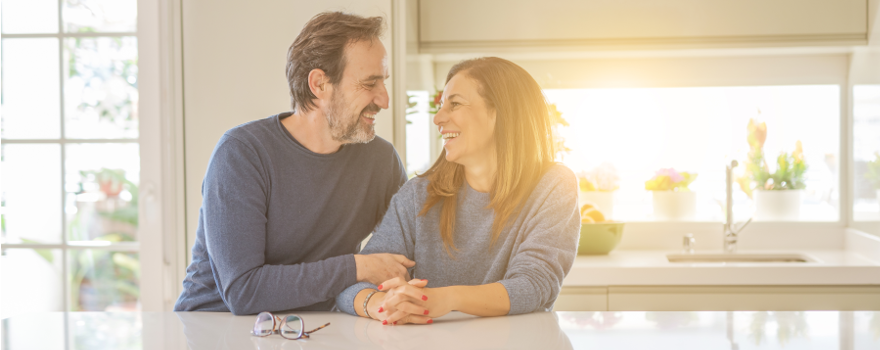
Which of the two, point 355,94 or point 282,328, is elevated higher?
point 355,94

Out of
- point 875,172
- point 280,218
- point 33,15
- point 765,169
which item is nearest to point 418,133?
point 280,218

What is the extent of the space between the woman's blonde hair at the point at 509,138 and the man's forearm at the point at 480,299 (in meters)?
0.24

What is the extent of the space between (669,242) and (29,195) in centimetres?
249

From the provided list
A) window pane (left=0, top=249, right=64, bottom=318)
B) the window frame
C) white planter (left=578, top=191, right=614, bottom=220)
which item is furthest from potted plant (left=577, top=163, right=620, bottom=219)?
window pane (left=0, top=249, right=64, bottom=318)

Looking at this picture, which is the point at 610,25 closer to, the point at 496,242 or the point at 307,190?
the point at 496,242

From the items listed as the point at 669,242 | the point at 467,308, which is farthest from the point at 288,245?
the point at 669,242

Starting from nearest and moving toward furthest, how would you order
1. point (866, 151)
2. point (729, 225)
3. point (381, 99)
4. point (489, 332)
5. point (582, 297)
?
1. point (489, 332)
2. point (381, 99)
3. point (582, 297)
4. point (866, 151)
5. point (729, 225)

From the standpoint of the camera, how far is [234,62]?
2045mm

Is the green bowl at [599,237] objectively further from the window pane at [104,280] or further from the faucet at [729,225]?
the window pane at [104,280]

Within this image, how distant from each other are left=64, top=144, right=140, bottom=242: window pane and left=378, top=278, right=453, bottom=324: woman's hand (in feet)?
4.70

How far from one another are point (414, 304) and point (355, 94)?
1.90 ft

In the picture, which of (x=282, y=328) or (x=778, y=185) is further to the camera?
(x=778, y=185)

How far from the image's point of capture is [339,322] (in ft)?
3.75

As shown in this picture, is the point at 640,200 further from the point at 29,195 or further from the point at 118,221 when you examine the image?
the point at 29,195
